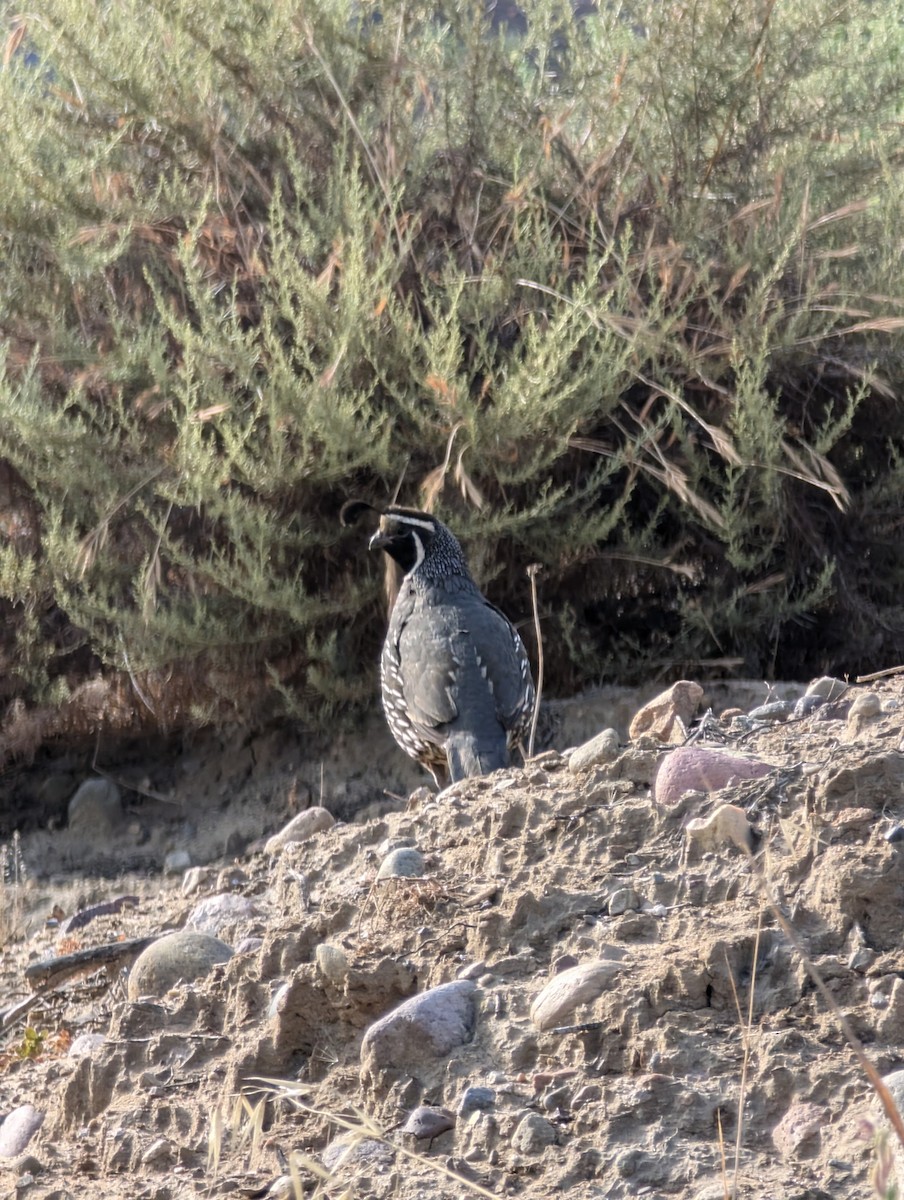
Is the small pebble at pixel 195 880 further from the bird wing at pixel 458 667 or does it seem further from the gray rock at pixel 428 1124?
the gray rock at pixel 428 1124

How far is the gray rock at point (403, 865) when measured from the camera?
3943 mm

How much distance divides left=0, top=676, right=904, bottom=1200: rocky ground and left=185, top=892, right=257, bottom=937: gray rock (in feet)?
0.05

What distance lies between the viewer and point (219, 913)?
4.52 m

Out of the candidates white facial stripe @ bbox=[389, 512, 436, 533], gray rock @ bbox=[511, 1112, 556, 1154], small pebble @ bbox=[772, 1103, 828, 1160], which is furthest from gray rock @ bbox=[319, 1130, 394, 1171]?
white facial stripe @ bbox=[389, 512, 436, 533]

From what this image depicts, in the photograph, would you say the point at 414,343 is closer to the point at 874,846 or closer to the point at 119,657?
the point at 119,657

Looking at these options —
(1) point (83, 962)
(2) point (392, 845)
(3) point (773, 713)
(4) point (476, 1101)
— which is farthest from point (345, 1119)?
(3) point (773, 713)

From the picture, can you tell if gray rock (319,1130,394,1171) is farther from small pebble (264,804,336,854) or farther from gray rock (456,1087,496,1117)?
small pebble (264,804,336,854)

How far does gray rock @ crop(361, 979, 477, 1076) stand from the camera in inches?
125

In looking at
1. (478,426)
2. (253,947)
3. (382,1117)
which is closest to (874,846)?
(382,1117)

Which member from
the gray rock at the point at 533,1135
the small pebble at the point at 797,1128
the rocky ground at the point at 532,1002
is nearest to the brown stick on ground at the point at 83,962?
the rocky ground at the point at 532,1002

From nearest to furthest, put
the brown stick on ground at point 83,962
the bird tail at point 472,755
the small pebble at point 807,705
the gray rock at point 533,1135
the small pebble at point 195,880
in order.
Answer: the gray rock at point 533,1135 → the brown stick on ground at point 83,962 → the small pebble at point 807,705 → the small pebble at point 195,880 → the bird tail at point 472,755

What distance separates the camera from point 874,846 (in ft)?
10.6

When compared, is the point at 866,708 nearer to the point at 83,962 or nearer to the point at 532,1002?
the point at 532,1002

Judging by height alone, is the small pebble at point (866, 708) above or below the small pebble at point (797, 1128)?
above
